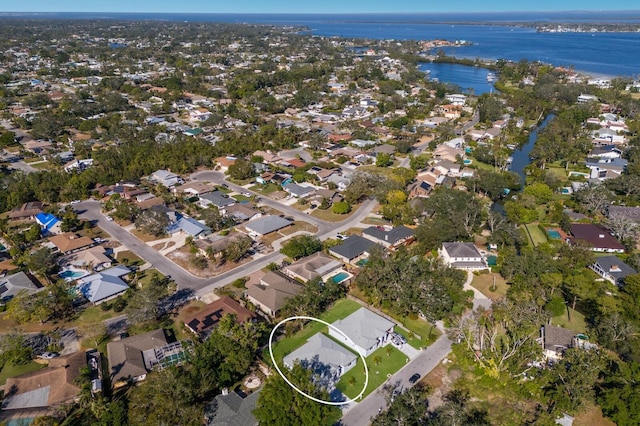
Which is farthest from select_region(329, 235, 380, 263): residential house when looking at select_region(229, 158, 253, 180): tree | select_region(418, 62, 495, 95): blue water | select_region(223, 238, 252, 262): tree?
select_region(418, 62, 495, 95): blue water

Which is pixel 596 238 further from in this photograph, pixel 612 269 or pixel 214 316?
pixel 214 316

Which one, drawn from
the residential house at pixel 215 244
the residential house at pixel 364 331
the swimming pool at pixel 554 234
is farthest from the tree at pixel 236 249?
the swimming pool at pixel 554 234

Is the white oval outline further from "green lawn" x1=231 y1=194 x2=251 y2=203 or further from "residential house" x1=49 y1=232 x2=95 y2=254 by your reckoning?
"green lawn" x1=231 y1=194 x2=251 y2=203

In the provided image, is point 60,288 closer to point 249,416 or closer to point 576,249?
point 249,416

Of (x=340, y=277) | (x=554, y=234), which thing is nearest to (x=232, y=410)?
(x=340, y=277)

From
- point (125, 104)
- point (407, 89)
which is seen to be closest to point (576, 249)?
point (407, 89)

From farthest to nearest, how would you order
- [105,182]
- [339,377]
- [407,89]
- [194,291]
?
1. [407,89]
2. [105,182]
3. [194,291]
4. [339,377]

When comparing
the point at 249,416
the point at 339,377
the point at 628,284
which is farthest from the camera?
the point at 628,284
